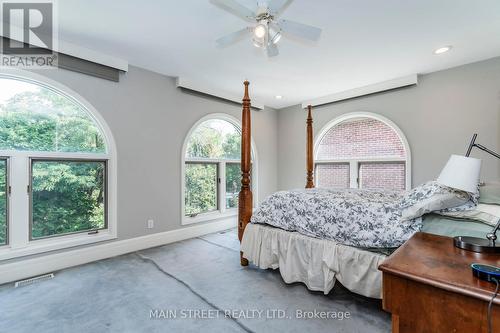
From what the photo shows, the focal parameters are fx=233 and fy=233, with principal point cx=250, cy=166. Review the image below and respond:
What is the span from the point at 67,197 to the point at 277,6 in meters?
3.00

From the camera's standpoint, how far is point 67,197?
2.75 meters

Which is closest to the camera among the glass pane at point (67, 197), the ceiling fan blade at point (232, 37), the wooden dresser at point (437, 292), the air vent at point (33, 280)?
the wooden dresser at point (437, 292)

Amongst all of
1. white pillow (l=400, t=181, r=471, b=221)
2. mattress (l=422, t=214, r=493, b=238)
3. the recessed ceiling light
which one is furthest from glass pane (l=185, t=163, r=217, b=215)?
the recessed ceiling light

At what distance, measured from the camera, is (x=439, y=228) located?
157 cm

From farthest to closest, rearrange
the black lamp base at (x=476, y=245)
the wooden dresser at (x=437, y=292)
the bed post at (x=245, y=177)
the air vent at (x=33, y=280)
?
the bed post at (x=245, y=177) < the air vent at (x=33, y=280) < the black lamp base at (x=476, y=245) < the wooden dresser at (x=437, y=292)

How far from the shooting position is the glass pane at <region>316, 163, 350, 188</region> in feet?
14.5

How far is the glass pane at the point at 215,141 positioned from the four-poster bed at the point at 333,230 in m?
1.51

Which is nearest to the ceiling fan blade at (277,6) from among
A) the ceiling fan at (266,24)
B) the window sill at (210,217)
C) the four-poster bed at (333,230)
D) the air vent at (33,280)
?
the ceiling fan at (266,24)

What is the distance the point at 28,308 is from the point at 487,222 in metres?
3.38

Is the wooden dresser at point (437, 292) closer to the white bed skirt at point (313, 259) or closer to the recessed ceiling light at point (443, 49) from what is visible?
the white bed skirt at point (313, 259)

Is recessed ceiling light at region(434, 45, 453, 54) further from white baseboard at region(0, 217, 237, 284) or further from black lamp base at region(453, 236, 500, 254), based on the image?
white baseboard at region(0, 217, 237, 284)

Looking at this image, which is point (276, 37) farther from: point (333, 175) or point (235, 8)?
point (333, 175)

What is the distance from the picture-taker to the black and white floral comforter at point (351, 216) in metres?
1.69

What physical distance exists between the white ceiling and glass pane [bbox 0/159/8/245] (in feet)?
4.93
